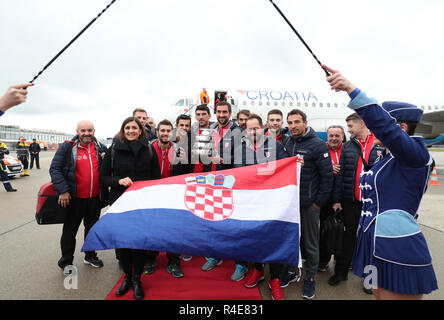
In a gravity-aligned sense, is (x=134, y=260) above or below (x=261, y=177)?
below

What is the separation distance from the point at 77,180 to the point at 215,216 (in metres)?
2.05

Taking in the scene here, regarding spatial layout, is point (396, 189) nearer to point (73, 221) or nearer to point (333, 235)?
point (333, 235)

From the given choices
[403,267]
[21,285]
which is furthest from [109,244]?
[403,267]

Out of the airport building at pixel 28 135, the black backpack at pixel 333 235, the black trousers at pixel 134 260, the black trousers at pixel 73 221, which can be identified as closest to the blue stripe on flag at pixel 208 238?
the black trousers at pixel 134 260

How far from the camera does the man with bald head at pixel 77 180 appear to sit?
3.28 meters

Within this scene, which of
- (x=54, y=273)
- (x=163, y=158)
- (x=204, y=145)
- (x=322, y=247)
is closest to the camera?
(x=54, y=273)

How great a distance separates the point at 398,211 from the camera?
1.58 m

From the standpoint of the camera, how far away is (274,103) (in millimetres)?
15242

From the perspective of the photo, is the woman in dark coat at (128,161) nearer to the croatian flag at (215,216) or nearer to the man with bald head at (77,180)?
the croatian flag at (215,216)

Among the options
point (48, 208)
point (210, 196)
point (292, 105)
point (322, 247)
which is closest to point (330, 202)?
point (322, 247)

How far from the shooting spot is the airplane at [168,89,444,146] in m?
14.8

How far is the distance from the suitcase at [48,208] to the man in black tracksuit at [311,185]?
3136 millimetres

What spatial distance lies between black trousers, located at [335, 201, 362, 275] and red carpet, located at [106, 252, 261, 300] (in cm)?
119

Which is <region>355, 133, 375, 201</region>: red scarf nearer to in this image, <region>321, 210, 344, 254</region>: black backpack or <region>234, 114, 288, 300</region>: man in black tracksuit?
<region>321, 210, 344, 254</region>: black backpack
